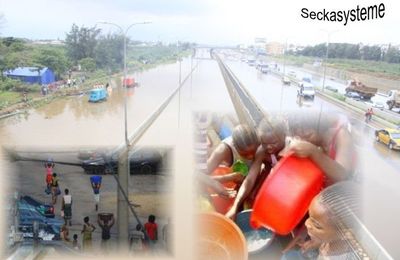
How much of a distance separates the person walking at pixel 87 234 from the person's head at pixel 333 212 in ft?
2.35

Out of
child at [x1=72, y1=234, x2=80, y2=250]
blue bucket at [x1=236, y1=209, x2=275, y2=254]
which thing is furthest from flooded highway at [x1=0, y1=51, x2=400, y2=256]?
child at [x1=72, y1=234, x2=80, y2=250]

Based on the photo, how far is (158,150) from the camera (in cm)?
137

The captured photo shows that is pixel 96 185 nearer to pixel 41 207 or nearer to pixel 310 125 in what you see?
pixel 41 207

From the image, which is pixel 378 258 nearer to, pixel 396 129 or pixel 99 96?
pixel 396 129

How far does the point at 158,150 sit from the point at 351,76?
0.66 metres

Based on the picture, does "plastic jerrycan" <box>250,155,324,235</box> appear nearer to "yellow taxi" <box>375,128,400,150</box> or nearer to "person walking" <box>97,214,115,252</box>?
"yellow taxi" <box>375,128,400,150</box>

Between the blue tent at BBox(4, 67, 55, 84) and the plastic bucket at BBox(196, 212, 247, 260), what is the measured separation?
0.68 metres

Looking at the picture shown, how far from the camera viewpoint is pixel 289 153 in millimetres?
1195

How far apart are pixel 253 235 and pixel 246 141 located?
30 cm

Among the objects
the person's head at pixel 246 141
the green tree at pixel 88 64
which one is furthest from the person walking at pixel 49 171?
the person's head at pixel 246 141

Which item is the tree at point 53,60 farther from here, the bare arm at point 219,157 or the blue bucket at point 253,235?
the blue bucket at point 253,235

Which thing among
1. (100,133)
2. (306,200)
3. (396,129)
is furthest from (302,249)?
(100,133)

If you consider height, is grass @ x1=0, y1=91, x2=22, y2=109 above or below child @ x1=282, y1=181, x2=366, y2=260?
above

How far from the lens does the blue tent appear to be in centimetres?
126
